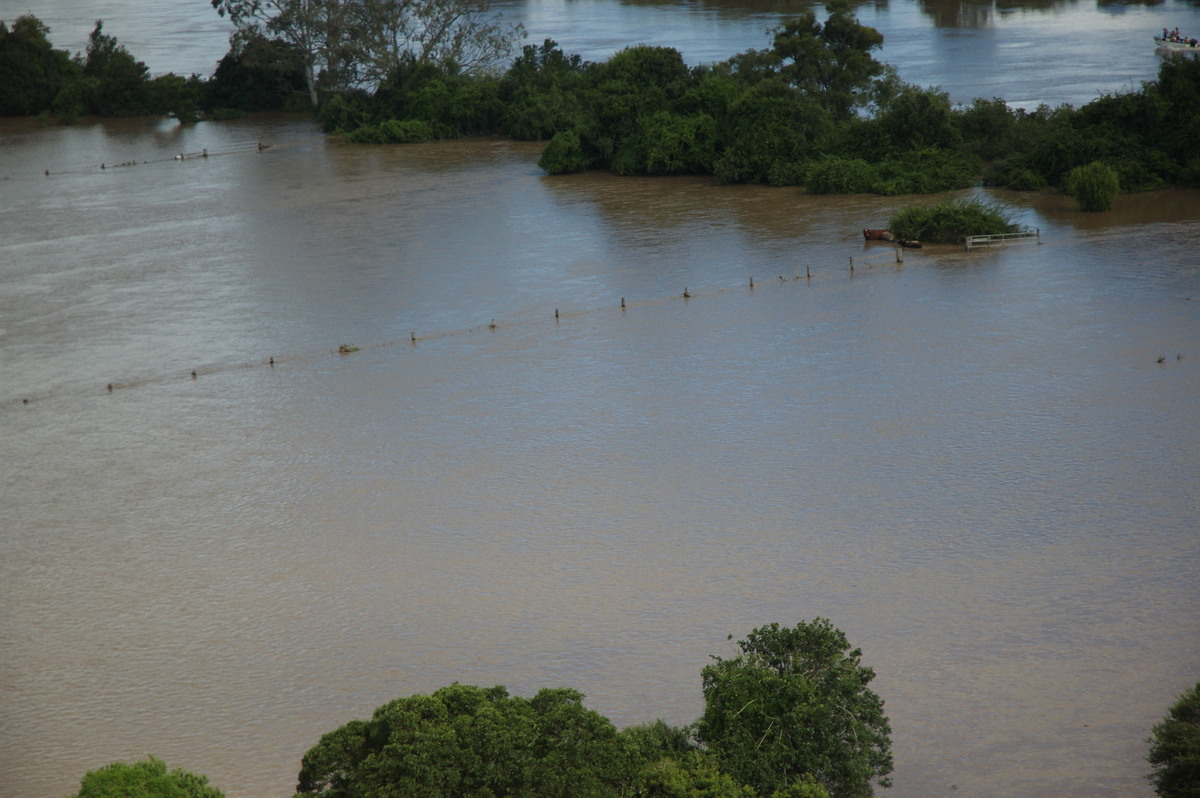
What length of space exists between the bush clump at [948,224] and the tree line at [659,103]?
106 inches

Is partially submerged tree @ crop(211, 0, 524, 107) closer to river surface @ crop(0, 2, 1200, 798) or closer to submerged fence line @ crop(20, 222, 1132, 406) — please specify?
river surface @ crop(0, 2, 1200, 798)

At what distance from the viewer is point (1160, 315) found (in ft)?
61.0

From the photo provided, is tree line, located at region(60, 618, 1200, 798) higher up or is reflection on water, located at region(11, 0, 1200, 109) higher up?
reflection on water, located at region(11, 0, 1200, 109)

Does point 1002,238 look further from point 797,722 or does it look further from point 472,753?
point 472,753

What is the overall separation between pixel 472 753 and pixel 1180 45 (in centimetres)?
3944

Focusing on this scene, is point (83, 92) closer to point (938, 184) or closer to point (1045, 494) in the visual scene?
point (938, 184)

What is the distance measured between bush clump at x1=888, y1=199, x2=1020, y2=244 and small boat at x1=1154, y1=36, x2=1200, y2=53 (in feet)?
65.1

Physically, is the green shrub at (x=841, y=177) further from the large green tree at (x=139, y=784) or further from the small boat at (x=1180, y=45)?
the large green tree at (x=139, y=784)

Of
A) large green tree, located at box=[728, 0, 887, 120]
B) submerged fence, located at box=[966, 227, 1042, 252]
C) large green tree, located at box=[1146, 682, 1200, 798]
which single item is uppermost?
large green tree, located at box=[728, 0, 887, 120]

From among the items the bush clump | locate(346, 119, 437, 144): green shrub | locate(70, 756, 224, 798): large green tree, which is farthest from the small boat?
locate(70, 756, 224, 798): large green tree

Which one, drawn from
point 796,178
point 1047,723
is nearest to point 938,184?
point 796,178

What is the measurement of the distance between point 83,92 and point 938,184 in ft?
110

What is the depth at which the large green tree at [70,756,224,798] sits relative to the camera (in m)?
6.93

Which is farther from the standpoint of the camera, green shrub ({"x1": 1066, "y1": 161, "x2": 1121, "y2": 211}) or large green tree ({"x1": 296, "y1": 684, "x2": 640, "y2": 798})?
green shrub ({"x1": 1066, "y1": 161, "x2": 1121, "y2": 211})
